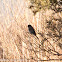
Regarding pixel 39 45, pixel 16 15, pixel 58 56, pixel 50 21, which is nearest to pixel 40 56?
pixel 39 45

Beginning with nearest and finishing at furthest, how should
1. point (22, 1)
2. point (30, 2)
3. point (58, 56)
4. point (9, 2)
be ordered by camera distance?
1. point (58, 56)
2. point (30, 2)
3. point (22, 1)
4. point (9, 2)

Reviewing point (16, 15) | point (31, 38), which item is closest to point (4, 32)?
point (16, 15)

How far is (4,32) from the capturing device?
385 cm

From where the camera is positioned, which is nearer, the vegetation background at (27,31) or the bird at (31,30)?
the vegetation background at (27,31)

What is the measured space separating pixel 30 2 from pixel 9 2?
2.38 feet

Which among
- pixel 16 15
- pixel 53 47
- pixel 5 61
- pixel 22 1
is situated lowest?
pixel 5 61

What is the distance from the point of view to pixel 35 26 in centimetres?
310

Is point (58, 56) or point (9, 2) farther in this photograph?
point (9, 2)

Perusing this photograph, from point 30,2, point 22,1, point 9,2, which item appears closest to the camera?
point 30,2

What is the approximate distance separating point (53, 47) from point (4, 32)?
1.41 metres

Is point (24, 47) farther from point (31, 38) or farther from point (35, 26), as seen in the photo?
point (35, 26)

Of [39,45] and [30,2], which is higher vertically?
[30,2]

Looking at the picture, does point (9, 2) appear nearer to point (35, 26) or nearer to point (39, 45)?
point (35, 26)

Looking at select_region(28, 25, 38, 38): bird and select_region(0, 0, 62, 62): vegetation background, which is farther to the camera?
select_region(28, 25, 38, 38): bird
